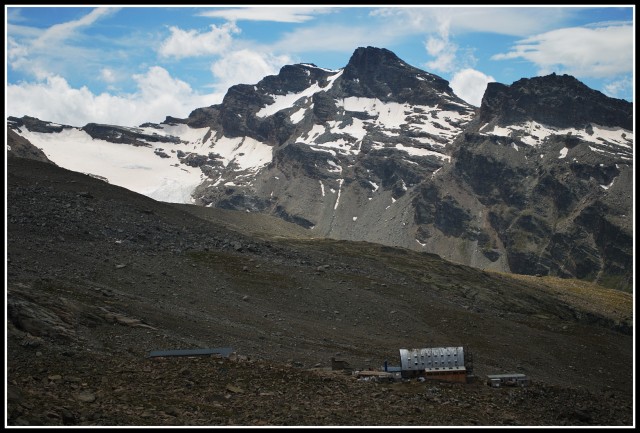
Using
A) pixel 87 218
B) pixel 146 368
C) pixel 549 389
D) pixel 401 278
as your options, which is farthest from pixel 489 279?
pixel 146 368

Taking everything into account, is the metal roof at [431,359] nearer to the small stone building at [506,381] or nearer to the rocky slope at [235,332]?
the rocky slope at [235,332]

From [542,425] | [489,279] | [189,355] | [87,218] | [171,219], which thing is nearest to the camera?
[542,425]

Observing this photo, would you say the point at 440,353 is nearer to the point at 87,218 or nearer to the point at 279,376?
the point at 279,376

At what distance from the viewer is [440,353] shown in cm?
4222

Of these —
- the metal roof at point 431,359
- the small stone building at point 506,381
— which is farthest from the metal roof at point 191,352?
the small stone building at point 506,381

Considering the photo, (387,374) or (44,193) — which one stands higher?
(44,193)

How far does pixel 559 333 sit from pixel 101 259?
47632 mm

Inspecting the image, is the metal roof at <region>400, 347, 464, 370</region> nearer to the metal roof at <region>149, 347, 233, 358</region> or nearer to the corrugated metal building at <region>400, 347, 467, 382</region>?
the corrugated metal building at <region>400, 347, 467, 382</region>

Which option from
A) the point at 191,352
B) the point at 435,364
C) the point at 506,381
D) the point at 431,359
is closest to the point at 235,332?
the point at 191,352

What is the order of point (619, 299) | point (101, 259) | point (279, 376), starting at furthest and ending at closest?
point (619, 299) → point (101, 259) → point (279, 376)

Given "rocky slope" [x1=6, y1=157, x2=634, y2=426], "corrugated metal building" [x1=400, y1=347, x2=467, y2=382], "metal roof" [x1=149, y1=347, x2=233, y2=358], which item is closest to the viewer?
"rocky slope" [x1=6, y1=157, x2=634, y2=426]

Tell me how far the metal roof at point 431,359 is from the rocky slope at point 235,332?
1.35 m

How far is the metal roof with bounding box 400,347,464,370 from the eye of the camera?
4159 cm

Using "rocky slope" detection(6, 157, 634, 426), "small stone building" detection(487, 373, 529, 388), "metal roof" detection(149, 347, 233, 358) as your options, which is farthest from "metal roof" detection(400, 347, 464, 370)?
"metal roof" detection(149, 347, 233, 358)
